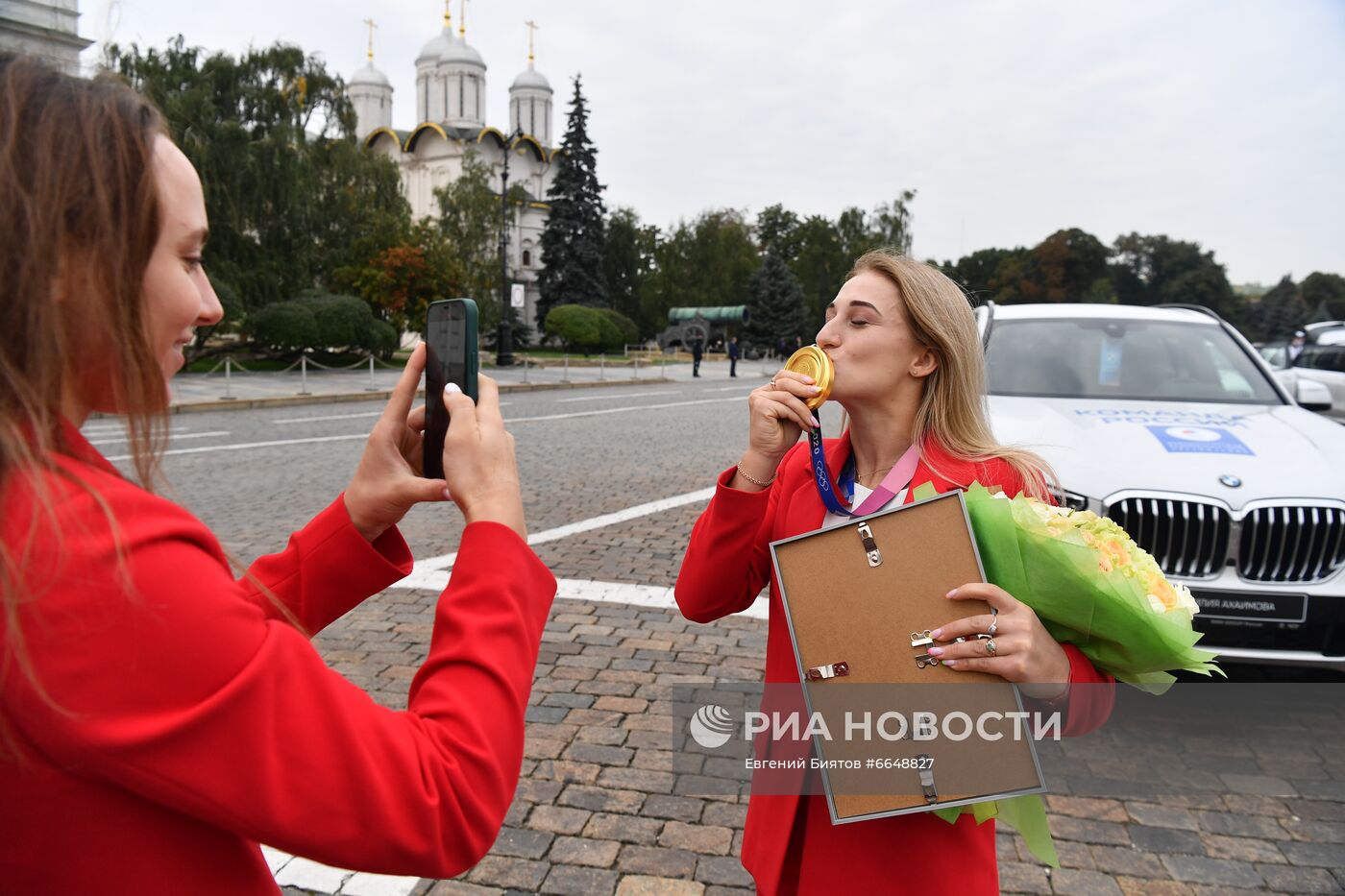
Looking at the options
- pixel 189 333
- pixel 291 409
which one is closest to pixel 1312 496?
pixel 189 333

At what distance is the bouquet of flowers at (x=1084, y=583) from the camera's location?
160 centimetres

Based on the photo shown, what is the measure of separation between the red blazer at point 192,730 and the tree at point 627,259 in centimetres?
7036

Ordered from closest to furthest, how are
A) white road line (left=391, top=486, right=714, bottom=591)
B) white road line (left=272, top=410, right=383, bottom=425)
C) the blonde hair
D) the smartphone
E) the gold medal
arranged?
1. the smartphone
2. the gold medal
3. the blonde hair
4. white road line (left=391, top=486, right=714, bottom=591)
5. white road line (left=272, top=410, right=383, bottom=425)

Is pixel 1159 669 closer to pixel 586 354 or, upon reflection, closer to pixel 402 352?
pixel 402 352

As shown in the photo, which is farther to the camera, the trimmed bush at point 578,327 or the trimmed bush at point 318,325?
the trimmed bush at point 578,327

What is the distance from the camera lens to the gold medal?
2.02 m

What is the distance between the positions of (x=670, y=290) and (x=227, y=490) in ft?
189

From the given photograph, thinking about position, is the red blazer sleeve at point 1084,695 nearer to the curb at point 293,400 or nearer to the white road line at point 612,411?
the white road line at point 612,411

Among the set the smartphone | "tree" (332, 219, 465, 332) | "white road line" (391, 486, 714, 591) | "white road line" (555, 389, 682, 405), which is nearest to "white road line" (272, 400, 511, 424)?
"white road line" (555, 389, 682, 405)

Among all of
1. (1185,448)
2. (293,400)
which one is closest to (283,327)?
(293,400)

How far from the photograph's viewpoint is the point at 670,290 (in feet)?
216

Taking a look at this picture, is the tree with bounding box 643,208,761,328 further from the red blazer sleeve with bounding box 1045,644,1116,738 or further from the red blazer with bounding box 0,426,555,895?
the red blazer with bounding box 0,426,555,895

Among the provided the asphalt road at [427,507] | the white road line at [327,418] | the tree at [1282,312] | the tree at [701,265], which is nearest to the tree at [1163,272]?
the tree at [1282,312]

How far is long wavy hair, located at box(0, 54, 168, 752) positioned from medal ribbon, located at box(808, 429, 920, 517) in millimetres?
1417
